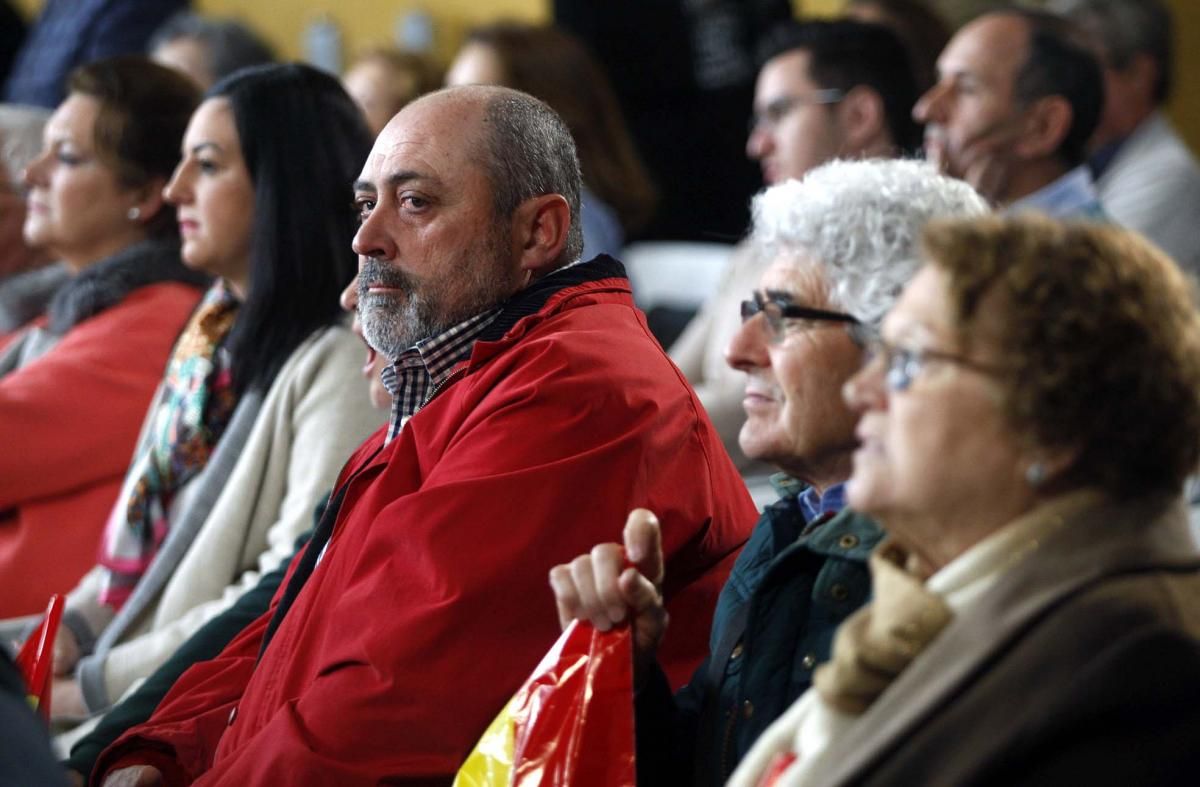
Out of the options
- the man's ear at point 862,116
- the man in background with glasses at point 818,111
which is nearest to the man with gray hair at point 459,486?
the man in background with glasses at point 818,111

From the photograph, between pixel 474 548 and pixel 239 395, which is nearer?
pixel 474 548

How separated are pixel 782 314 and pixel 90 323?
199 cm

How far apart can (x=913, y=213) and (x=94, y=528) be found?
78.8 inches

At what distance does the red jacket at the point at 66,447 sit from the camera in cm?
317

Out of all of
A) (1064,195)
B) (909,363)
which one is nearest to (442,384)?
(909,363)

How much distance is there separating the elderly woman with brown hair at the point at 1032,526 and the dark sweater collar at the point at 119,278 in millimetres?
2379

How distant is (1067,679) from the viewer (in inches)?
50.6

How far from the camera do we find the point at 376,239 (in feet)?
7.57

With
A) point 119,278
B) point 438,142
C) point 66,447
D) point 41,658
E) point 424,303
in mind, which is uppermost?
point 438,142

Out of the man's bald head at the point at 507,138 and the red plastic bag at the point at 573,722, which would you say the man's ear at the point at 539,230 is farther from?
the red plastic bag at the point at 573,722

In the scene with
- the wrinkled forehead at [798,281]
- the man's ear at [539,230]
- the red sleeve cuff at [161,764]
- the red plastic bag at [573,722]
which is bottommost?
the red sleeve cuff at [161,764]

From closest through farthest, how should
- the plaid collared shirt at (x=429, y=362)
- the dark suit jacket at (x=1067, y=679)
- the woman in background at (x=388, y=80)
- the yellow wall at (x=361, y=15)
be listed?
the dark suit jacket at (x=1067, y=679), the plaid collared shirt at (x=429, y=362), the woman in background at (x=388, y=80), the yellow wall at (x=361, y=15)

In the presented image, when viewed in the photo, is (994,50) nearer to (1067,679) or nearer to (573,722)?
(573,722)

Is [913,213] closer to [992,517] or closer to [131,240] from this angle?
[992,517]
